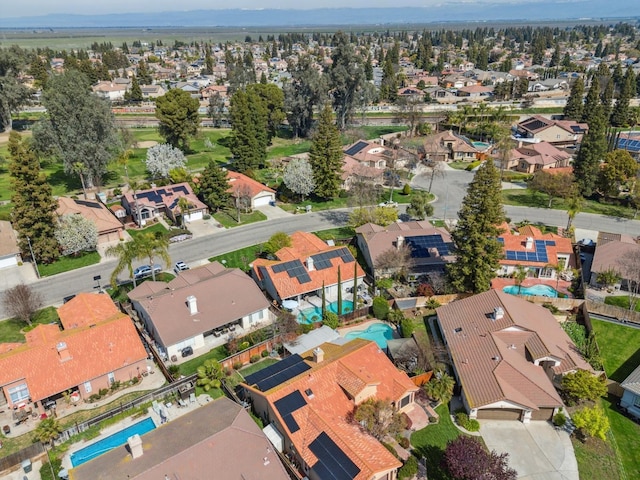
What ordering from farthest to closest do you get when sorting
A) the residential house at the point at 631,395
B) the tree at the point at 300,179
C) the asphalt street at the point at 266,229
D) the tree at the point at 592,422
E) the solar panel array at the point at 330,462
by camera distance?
the tree at the point at 300,179, the asphalt street at the point at 266,229, the residential house at the point at 631,395, the tree at the point at 592,422, the solar panel array at the point at 330,462

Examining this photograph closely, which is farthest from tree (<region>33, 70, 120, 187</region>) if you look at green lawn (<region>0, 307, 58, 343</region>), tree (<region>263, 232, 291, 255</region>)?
tree (<region>263, 232, 291, 255</region>)

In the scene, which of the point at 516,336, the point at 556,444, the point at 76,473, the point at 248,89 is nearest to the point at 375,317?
the point at 516,336

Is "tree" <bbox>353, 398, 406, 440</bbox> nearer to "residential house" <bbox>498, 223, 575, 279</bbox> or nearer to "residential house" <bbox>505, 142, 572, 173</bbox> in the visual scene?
"residential house" <bbox>498, 223, 575, 279</bbox>

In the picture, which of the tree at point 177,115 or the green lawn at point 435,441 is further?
the tree at point 177,115

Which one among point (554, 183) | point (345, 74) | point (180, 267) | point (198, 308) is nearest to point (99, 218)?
point (180, 267)

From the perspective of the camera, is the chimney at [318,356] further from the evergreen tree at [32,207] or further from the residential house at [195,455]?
the evergreen tree at [32,207]

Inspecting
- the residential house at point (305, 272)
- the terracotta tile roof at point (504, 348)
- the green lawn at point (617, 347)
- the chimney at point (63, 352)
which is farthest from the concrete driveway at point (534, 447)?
the chimney at point (63, 352)
